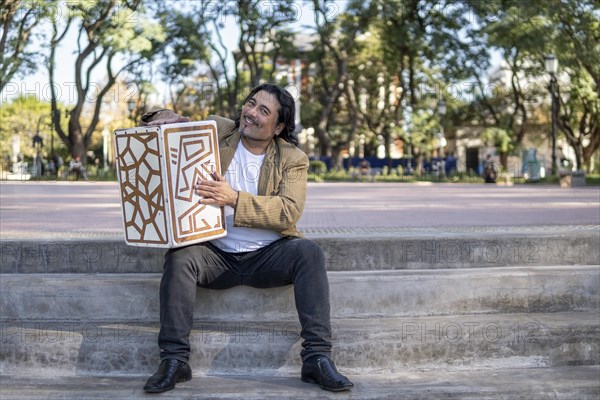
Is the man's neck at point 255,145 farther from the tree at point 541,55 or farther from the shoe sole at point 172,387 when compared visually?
the tree at point 541,55

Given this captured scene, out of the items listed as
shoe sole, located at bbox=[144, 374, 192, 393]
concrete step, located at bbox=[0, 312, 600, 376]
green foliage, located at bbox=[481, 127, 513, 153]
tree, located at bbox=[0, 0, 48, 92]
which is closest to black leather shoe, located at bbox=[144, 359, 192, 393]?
shoe sole, located at bbox=[144, 374, 192, 393]

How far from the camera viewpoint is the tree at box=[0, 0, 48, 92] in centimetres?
1792

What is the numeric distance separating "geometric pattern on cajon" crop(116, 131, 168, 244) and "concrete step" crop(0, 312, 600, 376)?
546 millimetres

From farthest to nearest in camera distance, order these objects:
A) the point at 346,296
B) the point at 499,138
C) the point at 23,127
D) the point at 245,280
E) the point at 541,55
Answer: the point at 23,127 < the point at 499,138 < the point at 541,55 < the point at 346,296 < the point at 245,280

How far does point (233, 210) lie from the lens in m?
3.46

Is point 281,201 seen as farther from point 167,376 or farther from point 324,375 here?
point 167,376

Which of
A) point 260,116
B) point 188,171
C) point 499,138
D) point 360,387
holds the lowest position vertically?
point 360,387

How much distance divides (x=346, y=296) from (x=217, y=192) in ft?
3.23

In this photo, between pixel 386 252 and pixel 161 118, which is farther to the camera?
pixel 386 252

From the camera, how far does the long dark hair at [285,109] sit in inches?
138

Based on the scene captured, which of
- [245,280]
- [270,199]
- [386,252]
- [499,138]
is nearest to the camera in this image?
[270,199]

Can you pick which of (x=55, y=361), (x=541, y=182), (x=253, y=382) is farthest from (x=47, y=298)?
(x=541, y=182)

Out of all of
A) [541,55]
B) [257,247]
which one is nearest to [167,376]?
[257,247]

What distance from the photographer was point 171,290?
316cm
